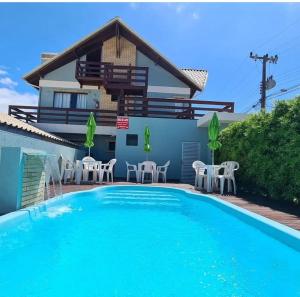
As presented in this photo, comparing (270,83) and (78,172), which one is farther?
(270,83)

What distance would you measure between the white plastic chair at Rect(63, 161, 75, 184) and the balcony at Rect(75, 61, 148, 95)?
7108 mm

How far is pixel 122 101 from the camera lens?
17297 millimetres

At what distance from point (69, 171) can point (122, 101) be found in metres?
5.86

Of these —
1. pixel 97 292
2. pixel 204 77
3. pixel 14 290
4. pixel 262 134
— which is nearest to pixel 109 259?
pixel 97 292

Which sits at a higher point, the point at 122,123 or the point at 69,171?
the point at 122,123

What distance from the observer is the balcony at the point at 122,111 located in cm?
1659

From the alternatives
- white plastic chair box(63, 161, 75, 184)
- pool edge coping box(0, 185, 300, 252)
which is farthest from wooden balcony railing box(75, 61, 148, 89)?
pool edge coping box(0, 185, 300, 252)

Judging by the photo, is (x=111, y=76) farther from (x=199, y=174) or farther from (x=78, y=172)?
(x=199, y=174)

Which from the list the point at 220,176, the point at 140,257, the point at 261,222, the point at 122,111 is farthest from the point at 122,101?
the point at 140,257

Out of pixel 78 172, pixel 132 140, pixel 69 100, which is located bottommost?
pixel 78 172

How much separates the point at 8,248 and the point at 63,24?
1298cm

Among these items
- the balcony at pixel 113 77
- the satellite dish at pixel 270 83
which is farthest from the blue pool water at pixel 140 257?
the satellite dish at pixel 270 83

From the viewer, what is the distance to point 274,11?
11898 mm

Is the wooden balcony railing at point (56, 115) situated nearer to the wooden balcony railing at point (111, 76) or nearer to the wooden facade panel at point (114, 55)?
the wooden facade panel at point (114, 55)
